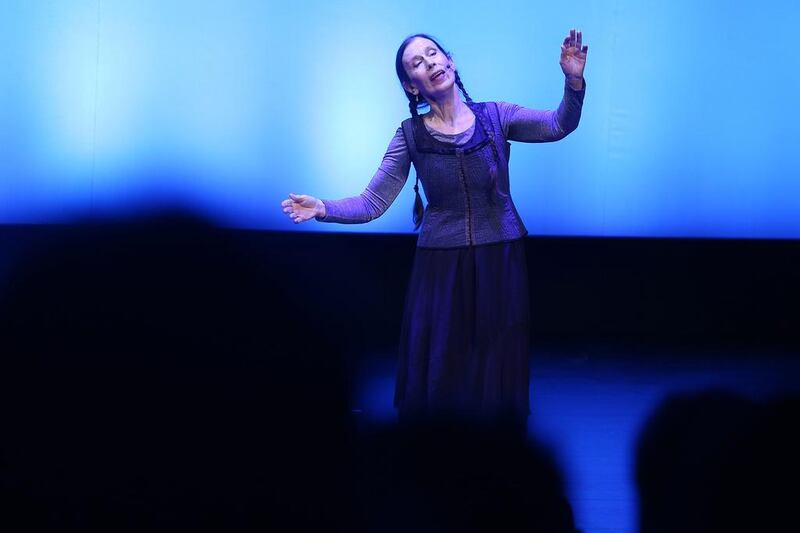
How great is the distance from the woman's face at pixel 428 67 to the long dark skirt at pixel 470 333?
40cm

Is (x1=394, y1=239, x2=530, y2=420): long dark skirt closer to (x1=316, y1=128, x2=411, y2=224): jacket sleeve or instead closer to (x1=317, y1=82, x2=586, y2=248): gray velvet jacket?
(x1=317, y1=82, x2=586, y2=248): gray velvet jacket

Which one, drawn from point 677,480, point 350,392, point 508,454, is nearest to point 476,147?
point 508,454

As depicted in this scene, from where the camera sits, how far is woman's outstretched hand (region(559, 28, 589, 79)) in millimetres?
1929

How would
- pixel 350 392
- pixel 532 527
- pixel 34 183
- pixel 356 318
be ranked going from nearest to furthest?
pixel 532 527
pixel 350 392
pixel 34 183
pixel 356 318

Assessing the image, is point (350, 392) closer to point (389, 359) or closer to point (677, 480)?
point (389, 359)

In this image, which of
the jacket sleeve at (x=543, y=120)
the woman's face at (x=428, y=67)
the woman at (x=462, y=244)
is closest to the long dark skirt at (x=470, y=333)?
the woman at (x=462, y=244)

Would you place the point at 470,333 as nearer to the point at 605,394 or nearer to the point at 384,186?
the point at 384,186

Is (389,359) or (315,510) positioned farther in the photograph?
(389,359)

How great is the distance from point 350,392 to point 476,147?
1.36 metres

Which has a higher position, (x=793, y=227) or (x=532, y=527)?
(x=793, y=227)

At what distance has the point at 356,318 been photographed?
3861 mm

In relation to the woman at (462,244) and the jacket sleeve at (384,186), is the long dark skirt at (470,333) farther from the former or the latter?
the jacket sleeve at (384,186)

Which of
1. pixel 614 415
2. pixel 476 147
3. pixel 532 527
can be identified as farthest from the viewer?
pixel 614 415

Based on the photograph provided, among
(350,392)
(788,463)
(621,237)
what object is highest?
(621,237)
